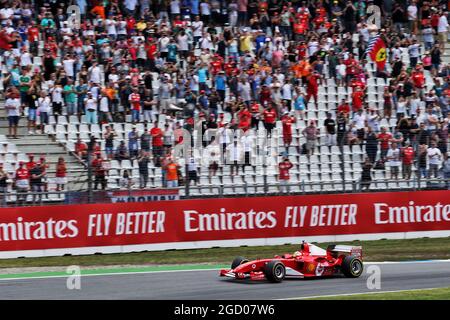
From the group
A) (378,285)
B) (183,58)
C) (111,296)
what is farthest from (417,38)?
(111,296)

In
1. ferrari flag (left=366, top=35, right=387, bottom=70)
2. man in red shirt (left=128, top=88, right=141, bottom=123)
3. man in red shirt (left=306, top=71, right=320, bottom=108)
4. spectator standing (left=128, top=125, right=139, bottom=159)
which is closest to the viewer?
spectator standing (left=128, top=125, right=139, bottom=159)

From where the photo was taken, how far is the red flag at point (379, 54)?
34062mm

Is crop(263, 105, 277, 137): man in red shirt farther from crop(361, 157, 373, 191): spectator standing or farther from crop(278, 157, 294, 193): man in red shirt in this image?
crop(361, 157, 373, 191): spectator standing

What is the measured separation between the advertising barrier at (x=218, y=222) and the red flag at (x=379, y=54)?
27.7ft

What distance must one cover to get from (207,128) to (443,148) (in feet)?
20.5

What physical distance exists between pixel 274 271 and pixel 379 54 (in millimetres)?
17882

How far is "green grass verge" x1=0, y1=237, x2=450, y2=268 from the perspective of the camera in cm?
2258

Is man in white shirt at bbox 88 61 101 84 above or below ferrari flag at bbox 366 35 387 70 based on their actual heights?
below

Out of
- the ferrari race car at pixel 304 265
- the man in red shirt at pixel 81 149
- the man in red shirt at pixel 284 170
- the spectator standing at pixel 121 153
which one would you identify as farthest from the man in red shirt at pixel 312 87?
the ferrari race car at pixel 304 265

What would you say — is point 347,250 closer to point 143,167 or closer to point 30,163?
point 143,167

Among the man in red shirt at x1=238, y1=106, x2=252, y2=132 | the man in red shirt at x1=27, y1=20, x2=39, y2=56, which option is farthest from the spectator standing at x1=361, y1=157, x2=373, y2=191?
the man in red shirt at x1=27, y1=20, x2=39, y2=56

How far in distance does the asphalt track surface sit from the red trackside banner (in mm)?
4238

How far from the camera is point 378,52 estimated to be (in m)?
34.2

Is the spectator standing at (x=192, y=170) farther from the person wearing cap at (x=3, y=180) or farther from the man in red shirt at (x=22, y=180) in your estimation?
the person wearing cap at (x=3, y=180)
